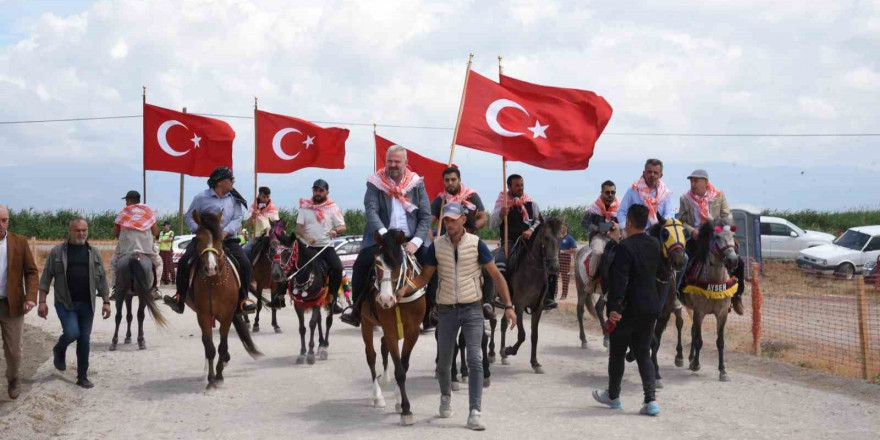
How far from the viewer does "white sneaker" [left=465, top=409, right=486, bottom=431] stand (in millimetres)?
8656

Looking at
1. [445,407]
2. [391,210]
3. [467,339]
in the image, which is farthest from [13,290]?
[467,339]

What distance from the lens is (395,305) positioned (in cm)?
920

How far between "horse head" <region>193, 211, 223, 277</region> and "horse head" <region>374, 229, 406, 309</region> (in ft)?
8.62

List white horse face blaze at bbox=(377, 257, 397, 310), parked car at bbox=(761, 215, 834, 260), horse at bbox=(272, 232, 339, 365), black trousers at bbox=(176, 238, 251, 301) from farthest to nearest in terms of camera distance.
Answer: parked car at bbox=(761, 215, 834, 260) < horse at bbox=(272, 232, 339, 365) < black trousers at bbox=(176, 238, 251, 301) < white horse face blaze at bbox=(377, 257, 397, 310)

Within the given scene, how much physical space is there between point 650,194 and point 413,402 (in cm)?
468

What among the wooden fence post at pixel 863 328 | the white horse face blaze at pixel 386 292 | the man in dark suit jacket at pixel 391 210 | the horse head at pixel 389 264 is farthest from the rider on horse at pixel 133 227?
the wooden fence post at pixel 863 328

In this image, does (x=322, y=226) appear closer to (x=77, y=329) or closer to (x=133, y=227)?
(x=133, y=227)

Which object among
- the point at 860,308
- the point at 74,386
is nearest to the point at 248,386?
the point at 74,386

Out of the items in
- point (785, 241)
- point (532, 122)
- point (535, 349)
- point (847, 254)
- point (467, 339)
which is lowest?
point (535, 349)

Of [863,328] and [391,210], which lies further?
[863,328]

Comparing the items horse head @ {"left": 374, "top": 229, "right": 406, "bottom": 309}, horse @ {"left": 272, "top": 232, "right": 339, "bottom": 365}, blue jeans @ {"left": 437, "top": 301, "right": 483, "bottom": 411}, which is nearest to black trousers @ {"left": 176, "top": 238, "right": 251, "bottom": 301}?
horse @ {"left": 272, "top": 232, "right": 339, "bottom": 365}

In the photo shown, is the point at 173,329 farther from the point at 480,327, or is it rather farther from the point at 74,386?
the point at 480,327

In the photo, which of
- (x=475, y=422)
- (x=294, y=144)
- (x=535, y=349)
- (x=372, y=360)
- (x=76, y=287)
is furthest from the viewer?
(x=294, y=144)

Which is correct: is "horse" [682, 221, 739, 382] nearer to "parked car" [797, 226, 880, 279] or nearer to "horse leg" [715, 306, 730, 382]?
"horse leg" [715, 306, 730, 382]
